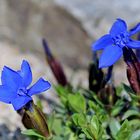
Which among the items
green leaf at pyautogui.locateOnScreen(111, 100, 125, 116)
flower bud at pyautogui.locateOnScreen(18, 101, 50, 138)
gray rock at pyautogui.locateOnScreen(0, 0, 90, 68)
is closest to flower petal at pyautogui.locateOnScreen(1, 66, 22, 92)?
flower bud at pyautogui.locateOnScreen(18, 101, 50, 138)

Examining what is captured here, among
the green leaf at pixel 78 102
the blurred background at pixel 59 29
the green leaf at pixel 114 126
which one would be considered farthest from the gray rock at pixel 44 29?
the green leaf at pixel 114 126

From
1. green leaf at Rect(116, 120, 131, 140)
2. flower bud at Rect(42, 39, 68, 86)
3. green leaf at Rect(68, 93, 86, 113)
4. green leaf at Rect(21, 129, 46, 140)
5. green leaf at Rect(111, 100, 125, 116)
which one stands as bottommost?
green leaf at Rect(116, 120, 131, 140)

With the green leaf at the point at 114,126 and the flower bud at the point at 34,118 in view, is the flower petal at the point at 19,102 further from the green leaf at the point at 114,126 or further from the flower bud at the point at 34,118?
the green leaf at the point at 114,126

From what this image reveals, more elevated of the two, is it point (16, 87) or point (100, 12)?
point (100, 12)

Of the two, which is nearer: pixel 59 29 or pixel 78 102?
pixel 78 102

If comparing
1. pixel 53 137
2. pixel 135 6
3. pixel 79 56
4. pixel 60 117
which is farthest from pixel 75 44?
pixel 53 137

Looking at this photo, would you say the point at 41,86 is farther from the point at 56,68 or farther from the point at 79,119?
the point at 56,68

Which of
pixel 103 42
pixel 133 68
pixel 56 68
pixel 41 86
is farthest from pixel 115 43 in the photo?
pixel 56 68

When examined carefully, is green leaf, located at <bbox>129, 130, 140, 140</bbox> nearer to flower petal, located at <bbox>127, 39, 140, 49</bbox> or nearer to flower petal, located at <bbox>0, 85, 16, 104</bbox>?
flower petal, located at <bbox>127, 39, 140, 49</bbox>
